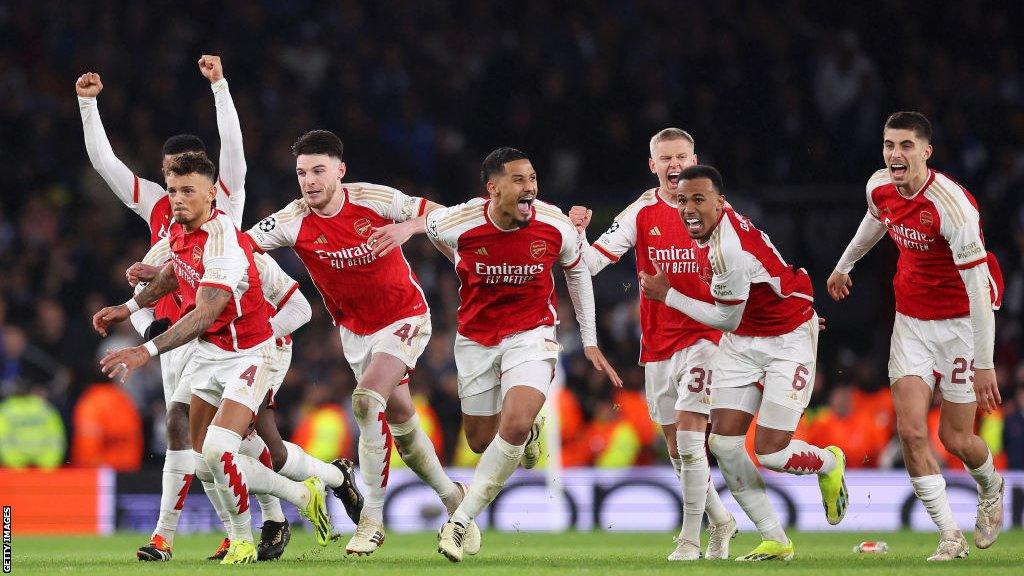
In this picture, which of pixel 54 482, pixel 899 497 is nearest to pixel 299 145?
pixel 54 482

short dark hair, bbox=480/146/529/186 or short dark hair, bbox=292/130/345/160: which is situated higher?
short dark hair, bbox=292/130/345/160

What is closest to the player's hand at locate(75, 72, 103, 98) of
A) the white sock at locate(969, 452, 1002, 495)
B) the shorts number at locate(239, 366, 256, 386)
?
the shorts number at locate(239, 366, 256, 386)

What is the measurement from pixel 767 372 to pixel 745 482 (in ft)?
2.33

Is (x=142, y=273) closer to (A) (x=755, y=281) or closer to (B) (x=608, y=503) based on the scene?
(A) (x=755, y=281)

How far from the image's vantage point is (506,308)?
1032cm

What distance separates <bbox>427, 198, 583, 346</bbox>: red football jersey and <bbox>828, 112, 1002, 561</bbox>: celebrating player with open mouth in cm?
216

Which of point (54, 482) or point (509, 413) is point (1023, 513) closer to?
point (509, 413)

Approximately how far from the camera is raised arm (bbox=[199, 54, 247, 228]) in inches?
431

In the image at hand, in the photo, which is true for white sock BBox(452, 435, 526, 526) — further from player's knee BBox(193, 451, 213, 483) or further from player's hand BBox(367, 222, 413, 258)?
player's knee BBox(193, 451, 213, 483)

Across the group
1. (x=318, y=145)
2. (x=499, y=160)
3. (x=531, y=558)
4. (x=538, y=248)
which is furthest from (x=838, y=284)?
(x=318, y=145)

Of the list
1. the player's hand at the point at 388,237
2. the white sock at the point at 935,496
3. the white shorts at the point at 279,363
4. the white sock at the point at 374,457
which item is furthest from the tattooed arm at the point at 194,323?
the white sock at the point at 935,496

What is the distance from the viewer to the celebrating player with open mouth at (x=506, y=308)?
9734 millimetres

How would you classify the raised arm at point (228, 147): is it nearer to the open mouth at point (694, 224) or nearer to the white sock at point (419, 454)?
the white sock at point (419, 454)

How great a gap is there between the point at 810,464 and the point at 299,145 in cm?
399
